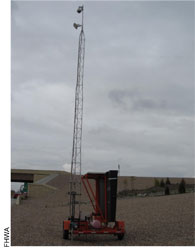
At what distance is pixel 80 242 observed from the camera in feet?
44.4

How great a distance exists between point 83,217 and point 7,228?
5768 mm

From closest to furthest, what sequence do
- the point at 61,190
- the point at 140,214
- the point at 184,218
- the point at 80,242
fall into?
the point at 80,242 < the point at 184,218 < the point at 140,214 < the point at 61,190

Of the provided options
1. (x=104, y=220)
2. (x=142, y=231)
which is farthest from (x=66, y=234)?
(x=142, y=231)

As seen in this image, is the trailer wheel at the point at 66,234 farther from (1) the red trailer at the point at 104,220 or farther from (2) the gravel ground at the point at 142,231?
(2) the gravel ground at the point at 142,231

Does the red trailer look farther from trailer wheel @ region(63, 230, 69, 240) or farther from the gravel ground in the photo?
the gravel ground

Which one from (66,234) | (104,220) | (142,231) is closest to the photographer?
(66,234)

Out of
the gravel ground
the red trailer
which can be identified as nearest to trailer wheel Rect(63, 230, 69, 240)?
the red trailer

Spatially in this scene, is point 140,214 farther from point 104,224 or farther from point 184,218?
point 104,224

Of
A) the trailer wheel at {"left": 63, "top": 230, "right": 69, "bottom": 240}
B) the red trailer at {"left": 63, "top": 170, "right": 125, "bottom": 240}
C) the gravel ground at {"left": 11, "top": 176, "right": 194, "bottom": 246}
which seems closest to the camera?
the gravel ground at {"left": 11, "top": 176, "right": 194, "bottom": 246}

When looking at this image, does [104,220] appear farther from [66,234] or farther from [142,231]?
[142,231]

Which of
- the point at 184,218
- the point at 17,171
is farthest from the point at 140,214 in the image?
the point at 17,171

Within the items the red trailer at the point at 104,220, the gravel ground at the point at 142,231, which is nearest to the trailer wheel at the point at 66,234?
the red trailer at the point at 104,220

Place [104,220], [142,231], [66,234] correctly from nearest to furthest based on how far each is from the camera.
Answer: [66,234]
[104,220]
[142,231]

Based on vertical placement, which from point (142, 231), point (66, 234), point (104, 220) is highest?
point (104, 220)
